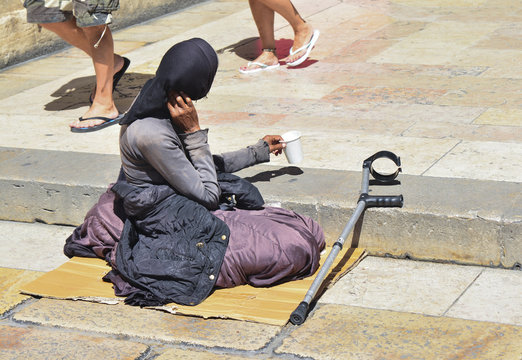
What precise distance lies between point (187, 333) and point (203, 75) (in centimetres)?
109

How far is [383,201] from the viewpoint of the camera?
416 cm

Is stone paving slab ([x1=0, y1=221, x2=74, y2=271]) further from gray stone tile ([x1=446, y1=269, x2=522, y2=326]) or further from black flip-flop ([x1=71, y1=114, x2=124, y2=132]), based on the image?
gray stone tile ([x1=446, y1=269, x2=522, y2=326])

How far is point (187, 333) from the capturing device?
11.7ft

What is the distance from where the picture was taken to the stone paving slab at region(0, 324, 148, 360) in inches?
136

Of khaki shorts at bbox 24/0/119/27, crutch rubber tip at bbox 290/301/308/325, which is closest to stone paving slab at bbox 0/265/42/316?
crutch rubber tip at bbox 290/301/308/325

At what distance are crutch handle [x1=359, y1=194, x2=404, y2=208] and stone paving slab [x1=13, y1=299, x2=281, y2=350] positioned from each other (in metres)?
0.89

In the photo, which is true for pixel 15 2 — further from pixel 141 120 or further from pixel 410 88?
pixel 141 120

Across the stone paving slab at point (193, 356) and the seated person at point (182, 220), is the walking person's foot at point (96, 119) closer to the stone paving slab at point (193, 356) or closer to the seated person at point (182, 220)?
the seated person at point (182, 220)

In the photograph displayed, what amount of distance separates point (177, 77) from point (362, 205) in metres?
1.05

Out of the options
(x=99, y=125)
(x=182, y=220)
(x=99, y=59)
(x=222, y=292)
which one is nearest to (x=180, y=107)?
(x=182, y=220)

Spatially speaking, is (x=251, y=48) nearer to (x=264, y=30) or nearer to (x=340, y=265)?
(x=264, y=30)

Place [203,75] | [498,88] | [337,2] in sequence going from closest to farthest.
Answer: [203,75] → [498,88] → [337,2]

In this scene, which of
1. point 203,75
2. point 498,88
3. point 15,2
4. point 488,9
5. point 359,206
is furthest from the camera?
point 488,9

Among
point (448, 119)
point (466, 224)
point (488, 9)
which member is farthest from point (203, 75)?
point (488, 9)
